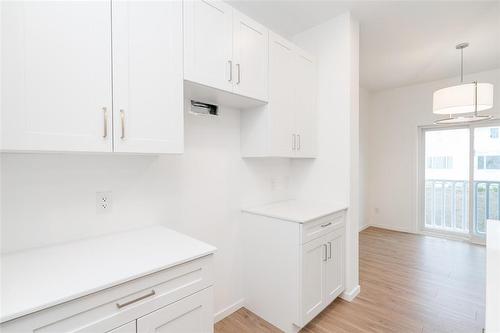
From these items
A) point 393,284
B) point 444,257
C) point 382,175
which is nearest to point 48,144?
point 393,284

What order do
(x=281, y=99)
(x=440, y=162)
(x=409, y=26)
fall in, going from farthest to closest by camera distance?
(x=440, y=162), (x=409, y=26), (x=281, y=99)

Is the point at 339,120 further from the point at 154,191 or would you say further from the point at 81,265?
the point at 81,265

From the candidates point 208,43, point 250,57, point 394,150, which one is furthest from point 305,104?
point 394,150

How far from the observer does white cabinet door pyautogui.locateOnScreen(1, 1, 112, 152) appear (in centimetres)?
92

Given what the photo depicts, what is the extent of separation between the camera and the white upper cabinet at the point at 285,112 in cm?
201

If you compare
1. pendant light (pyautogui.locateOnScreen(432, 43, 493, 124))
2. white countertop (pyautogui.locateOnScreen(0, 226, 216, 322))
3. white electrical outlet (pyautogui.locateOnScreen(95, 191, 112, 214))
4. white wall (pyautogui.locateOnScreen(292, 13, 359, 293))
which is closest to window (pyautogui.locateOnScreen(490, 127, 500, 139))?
pendant light (pyautogui.locateOnScreen(432, 43, 493, 124))

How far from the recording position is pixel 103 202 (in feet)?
4.65

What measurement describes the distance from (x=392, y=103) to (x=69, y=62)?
5.15 metres

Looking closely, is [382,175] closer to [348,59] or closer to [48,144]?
[348,59]

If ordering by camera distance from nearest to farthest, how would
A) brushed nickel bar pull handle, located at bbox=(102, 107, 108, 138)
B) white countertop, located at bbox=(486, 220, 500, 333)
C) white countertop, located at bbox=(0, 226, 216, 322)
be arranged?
white countertop, located at bbox=(486, 220, 500, 333)
white countertop, located at bbox=(0, 226, 216, 322)
brushed nickel bar pull handle, located at bbox=(102, 107, 108, 138)

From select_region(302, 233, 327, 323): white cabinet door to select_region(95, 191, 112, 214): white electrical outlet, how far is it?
4.48 feet

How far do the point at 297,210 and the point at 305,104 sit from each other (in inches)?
41.1

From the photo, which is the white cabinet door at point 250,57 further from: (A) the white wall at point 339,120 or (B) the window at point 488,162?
(B) the window at point 488,162

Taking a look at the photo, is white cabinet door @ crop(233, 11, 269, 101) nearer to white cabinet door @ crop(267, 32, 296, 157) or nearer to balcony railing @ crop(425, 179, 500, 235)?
white cabinet door @ crop(267, 32, 296, 157)
